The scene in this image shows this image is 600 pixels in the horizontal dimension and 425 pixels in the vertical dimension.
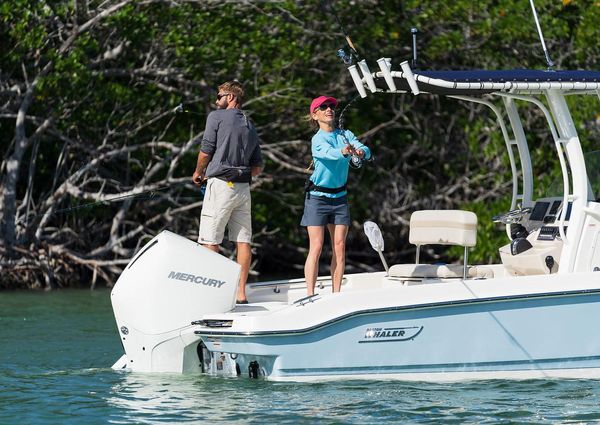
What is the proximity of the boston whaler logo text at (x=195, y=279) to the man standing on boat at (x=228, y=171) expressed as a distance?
45cm

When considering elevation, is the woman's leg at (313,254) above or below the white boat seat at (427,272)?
above

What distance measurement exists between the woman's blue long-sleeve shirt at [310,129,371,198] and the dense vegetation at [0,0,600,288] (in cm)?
594

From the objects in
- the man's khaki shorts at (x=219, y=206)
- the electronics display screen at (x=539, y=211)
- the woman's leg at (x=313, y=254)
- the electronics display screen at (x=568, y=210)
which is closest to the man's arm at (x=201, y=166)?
the man's khaki shorts at (x=219, y=206)

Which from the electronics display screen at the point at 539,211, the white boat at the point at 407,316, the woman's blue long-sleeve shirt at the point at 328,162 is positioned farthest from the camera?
the electronics display screen at the point at 539,211

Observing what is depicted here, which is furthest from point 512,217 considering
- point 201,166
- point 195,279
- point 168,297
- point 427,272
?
point 168,297

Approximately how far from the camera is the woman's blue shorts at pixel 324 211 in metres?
8.40

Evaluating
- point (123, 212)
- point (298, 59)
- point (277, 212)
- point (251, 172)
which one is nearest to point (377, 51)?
point (298, 59)

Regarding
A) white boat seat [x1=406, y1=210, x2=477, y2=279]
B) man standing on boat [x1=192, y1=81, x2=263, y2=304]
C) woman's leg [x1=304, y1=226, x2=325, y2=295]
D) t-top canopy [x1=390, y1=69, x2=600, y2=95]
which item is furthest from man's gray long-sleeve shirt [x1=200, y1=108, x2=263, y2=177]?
white boat seat [x1=406, y1=210, x2=477, y2=279]

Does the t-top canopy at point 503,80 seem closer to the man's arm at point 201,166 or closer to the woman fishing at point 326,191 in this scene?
the woman fishing at point 326,191

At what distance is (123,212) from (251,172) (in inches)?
252

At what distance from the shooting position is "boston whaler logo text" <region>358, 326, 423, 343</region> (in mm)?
7742

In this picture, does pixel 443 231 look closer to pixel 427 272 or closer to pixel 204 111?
pixel 427 272

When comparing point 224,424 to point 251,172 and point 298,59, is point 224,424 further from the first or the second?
point 298,59

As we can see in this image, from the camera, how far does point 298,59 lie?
47.9 feet
